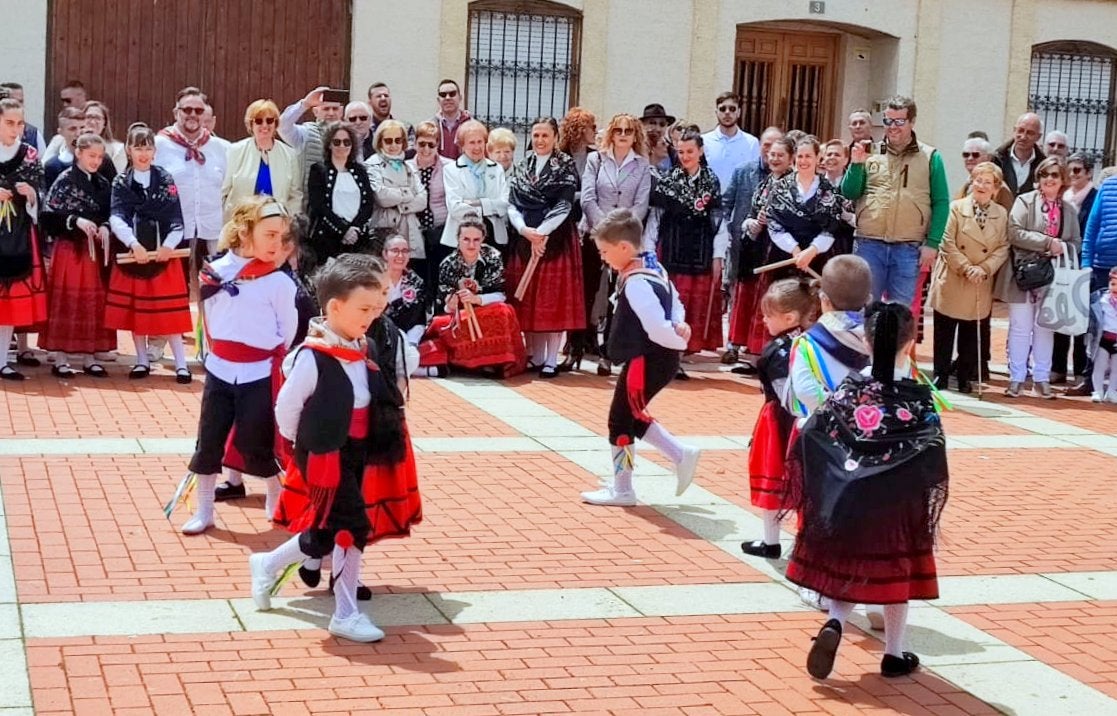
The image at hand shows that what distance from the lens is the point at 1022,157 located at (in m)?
14.3

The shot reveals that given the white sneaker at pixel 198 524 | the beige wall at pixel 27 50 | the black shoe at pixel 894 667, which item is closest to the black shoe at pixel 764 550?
the black shoe at pixel 894 667

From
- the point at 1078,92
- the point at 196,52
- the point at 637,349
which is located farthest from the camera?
the point at 1078,92

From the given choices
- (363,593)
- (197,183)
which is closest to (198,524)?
(363,593)

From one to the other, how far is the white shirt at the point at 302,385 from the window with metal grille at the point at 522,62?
38.9ft

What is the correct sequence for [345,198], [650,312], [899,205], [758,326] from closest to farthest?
[650,312], [345,198], [899,205], [758,326]

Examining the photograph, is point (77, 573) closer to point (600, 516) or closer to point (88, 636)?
point (88, 636)

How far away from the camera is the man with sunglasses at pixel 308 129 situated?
472 inches

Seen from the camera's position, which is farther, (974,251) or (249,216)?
(974,251)

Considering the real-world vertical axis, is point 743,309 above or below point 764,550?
above

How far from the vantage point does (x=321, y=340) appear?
5.68m

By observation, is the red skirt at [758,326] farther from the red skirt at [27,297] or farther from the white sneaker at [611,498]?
the red skirt at [27,297]

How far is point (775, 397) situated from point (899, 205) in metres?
5.28

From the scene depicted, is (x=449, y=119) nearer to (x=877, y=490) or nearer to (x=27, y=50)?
(x=27, y=50)

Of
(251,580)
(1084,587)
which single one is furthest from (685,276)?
(251,580)
